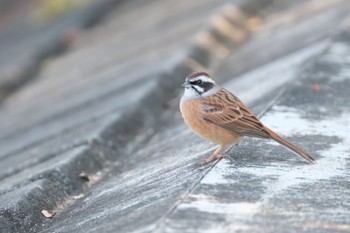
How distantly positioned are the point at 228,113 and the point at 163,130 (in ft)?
5.27

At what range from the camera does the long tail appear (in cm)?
499

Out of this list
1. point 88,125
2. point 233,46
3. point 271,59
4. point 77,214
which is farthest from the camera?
point 233,46

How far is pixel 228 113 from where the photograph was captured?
18.8 feet

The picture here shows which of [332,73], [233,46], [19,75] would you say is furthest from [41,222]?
[19,75]

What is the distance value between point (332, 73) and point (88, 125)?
7.23 ft

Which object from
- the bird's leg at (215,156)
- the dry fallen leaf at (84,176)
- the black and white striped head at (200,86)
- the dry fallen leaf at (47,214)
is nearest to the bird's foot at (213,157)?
the bird's leg at (215,156)

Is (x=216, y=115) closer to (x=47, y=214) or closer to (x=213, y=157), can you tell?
(x=213, y=157)

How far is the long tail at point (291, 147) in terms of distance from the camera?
197 inches

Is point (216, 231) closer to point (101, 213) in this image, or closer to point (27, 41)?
point (101, 213)

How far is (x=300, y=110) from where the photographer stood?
6102mm

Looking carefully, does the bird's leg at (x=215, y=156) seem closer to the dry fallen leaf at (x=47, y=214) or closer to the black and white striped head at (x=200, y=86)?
the black and white striped head at (x=200, y=86)

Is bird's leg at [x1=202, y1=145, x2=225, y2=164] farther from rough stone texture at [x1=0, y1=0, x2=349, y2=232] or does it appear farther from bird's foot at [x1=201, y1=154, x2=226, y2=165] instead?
rough stone texture at [x1=0, y1=0, x2=349, y2=232]

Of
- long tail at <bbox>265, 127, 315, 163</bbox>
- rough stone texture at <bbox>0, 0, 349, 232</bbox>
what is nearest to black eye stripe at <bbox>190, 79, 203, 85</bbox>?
rough stone texture at <bbox>0, 0, 349, 232</bbox>

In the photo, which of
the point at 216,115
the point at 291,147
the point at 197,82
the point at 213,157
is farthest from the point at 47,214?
the point at 291,147
